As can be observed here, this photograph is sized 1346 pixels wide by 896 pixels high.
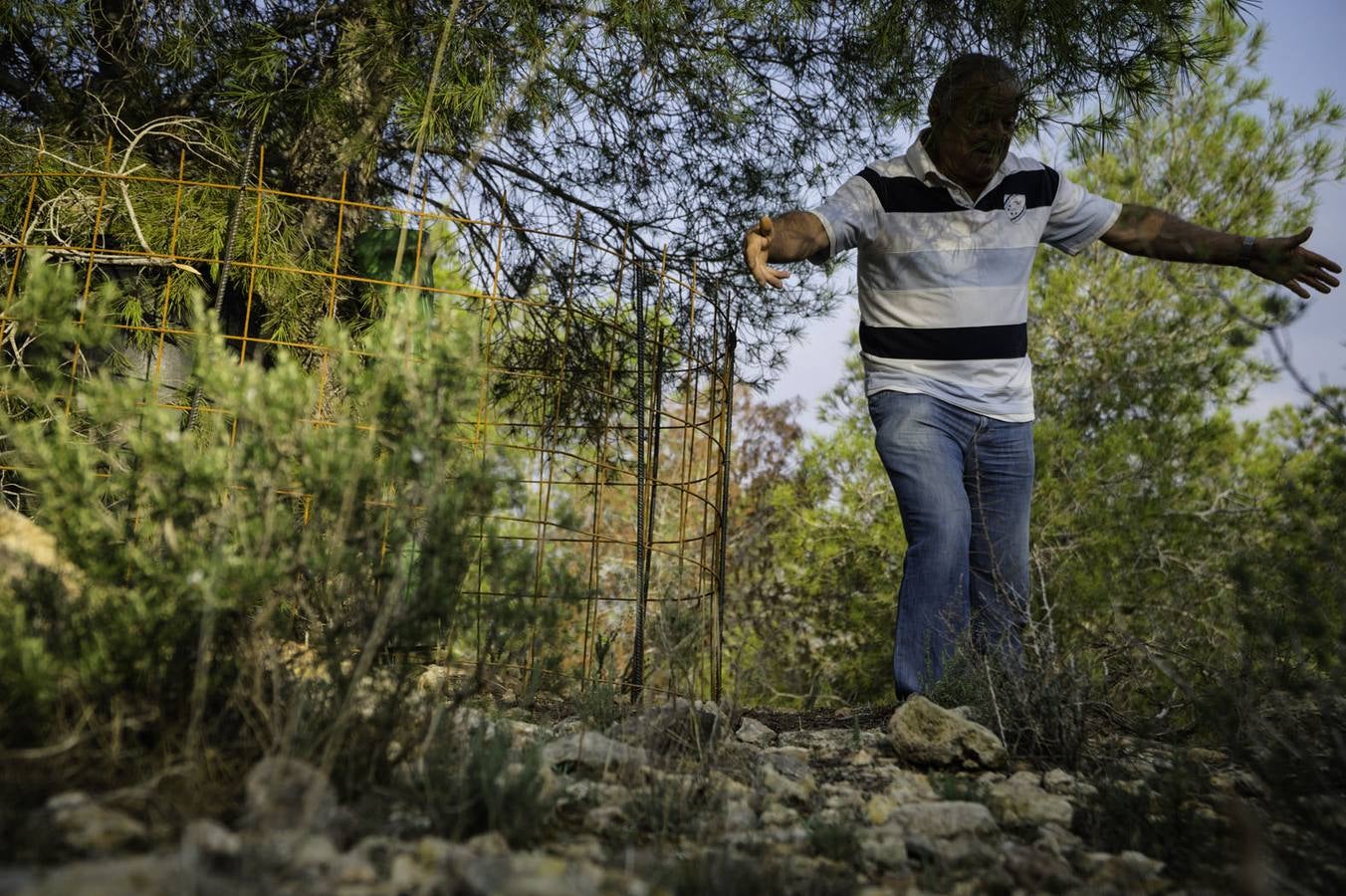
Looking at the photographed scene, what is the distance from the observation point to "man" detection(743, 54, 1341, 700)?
284 cm

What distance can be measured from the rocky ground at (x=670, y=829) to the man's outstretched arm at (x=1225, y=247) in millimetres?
1350

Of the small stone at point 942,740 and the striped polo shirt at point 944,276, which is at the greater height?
the striped polo shirt at point 944,276

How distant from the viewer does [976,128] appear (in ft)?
9.21

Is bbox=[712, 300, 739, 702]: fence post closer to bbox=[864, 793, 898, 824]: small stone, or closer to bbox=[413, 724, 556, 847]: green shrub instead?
bbox=[864, 793, 898, 824]: small stone

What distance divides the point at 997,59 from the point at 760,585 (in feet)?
17.5

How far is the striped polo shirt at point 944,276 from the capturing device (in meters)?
2.99

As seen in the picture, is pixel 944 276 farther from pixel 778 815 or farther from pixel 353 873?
pixel 353 873

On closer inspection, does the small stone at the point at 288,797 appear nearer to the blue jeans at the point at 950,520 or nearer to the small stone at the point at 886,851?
the small stone at the point at 886,851

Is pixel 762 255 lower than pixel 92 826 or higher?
higher

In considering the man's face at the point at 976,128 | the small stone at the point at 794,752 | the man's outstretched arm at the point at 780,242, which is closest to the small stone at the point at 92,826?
the small stone at the point at 794,752

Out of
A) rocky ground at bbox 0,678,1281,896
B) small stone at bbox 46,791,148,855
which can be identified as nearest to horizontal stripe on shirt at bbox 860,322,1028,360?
rocky ground at bbox 0,678,1281,896

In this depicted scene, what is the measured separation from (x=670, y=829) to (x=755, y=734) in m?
1.17

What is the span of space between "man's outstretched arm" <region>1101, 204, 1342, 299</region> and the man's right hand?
1.03 m

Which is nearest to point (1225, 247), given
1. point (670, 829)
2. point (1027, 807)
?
point (1027, 807)
